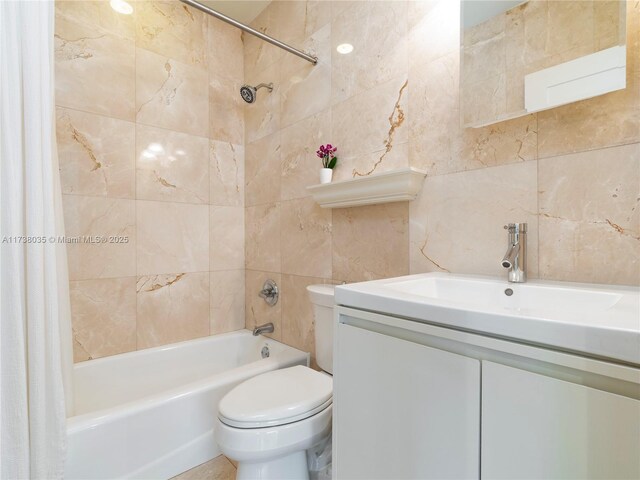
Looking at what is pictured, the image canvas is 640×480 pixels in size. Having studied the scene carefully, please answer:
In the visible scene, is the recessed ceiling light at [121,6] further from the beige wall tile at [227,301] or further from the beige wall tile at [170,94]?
the beige wall tile at [227,301]

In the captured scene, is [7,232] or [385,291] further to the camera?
[7,232]

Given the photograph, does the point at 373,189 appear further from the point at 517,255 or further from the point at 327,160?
the point at 517,255

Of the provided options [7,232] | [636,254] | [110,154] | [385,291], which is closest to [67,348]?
[7,232]

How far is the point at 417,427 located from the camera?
666mm

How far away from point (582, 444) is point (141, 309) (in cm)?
198

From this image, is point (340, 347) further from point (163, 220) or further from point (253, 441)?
point (163, 220)

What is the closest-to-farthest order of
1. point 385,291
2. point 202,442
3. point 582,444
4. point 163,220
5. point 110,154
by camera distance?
point 582,444 < point 385,291 < point 202,442 < point 110,154 < point 163,220

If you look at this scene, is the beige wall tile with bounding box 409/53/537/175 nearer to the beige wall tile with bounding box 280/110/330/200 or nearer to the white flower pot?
the white flower pot

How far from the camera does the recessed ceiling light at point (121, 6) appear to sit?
1738 mm

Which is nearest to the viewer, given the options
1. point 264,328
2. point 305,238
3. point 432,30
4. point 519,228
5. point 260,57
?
point 519,228

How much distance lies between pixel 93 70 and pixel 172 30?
0.54 m

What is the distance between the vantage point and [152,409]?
1270 millimetres

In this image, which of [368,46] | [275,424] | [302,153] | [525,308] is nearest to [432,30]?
[368,46]

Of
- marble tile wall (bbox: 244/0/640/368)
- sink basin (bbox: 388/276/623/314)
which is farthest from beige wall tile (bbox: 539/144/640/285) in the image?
sink basin (bbox: 388/276/623/314)
